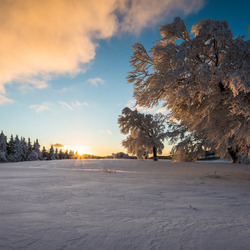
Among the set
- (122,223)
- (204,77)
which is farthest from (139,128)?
(122,223)

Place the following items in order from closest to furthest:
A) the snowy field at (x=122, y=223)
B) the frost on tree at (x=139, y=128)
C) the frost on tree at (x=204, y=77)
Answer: the snowy field at (x=122, y=223) < the frost on tree at (x=204, y=77) < the frost on tree at (x=139, y=128)

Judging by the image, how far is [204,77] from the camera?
6.09 metres

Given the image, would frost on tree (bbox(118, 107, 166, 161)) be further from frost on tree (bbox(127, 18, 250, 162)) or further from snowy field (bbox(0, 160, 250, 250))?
snowy field (bbox(0, 160, 250, 250))

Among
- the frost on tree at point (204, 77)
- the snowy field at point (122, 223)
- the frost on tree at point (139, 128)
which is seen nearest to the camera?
the snowy field at point (122, 223)

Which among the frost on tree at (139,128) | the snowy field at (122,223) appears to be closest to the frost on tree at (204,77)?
the snowy field at (122,223)

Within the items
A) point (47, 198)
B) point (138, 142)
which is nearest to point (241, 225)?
point (47, 198)

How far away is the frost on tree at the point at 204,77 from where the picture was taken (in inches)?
241

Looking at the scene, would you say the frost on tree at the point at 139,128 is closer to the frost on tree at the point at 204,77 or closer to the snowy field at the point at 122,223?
the frost on tree at the point at 204,77

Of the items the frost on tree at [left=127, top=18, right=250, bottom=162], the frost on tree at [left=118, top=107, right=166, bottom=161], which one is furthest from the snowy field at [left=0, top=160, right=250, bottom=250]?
the frost on tree at [left=118, top=107, right=166, bottom=161]

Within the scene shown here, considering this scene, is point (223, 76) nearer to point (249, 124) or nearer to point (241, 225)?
point (249, 124)

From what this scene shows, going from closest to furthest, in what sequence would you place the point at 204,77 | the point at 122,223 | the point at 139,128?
the point at 122,223, the point at 204,77, the point at 139,128

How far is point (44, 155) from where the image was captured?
64312mm

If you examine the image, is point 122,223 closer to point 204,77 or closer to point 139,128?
point 204,77

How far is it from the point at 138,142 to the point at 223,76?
15.8 m
